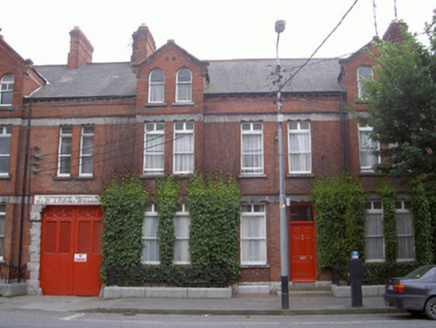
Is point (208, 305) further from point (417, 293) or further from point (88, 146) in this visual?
point (88, 146)

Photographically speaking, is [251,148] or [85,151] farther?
[85,151]

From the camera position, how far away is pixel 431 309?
11.2 meters

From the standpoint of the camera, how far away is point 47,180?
1739 cm

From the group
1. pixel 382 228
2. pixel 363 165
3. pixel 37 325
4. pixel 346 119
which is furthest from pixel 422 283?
pixel 37 325

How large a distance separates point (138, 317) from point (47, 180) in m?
7.81

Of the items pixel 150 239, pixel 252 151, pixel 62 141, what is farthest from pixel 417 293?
pixel 62 141

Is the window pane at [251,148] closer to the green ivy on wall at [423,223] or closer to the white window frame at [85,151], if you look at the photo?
the green ivy on wall at [423,223]

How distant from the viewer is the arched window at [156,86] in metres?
17.5

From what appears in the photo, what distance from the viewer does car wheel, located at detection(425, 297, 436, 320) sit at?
36.6ft

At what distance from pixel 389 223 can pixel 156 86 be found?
10395mm

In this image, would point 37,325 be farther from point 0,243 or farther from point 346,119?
point 346,119

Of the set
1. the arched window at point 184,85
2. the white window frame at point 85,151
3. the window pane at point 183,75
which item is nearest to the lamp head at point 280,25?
the arched window at point 184,85

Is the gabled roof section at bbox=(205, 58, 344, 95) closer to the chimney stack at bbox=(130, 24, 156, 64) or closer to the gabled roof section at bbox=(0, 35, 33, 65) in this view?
the chimney stack at bbox=(130, 24, 156, 64)

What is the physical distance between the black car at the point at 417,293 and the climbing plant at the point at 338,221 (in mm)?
3921
